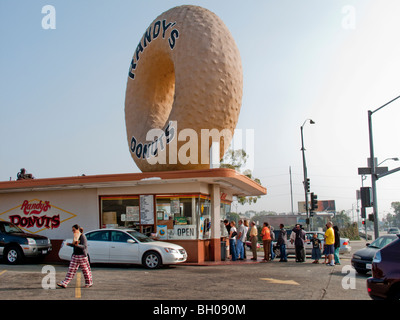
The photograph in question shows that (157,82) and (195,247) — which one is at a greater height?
(157,82)

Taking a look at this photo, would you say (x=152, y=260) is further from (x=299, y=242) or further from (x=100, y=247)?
(x=299, y=242)

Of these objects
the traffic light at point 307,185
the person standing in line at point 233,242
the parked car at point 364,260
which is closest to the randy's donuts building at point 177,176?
the person standing in line at point 233,242

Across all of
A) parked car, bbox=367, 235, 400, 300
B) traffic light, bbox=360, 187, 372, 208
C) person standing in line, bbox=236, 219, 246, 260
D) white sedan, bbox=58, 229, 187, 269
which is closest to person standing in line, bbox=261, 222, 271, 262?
person standing in line, bbox=236, 219, 246, 260

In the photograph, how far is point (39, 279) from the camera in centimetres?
1274

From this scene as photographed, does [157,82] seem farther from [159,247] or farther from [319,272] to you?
[319,272]

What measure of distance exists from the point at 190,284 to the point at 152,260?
12.3 ft

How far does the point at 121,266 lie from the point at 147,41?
9.97 m

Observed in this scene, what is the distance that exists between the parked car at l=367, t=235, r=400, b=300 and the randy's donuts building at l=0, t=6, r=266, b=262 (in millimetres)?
8750

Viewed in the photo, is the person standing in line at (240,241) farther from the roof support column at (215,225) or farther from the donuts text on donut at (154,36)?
the donuts text on donut at (154,36)

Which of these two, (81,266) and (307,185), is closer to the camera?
(81,266)

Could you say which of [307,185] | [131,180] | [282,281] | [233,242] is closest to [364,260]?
[282,281]

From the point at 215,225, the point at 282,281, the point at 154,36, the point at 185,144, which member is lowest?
the point at 282,281

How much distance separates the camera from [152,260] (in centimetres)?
1572
